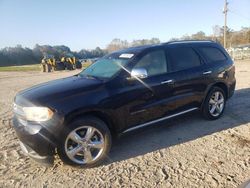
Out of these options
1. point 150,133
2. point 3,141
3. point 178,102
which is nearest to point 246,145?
point 178,102

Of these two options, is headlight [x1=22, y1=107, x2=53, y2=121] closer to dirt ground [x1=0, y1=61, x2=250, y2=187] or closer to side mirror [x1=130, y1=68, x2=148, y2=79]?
dirt ground [x1=0, y1=61, x2=250, y2=187]

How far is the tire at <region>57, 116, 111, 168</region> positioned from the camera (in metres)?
3.54

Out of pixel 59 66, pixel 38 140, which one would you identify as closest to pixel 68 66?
pixel 59 66

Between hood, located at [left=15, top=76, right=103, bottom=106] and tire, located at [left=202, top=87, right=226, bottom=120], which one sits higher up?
hood, located at [left=15, top=76, right=103, bottom=106]

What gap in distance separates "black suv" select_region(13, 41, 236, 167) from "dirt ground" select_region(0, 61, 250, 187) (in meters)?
0.28

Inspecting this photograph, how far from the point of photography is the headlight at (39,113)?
340 cm

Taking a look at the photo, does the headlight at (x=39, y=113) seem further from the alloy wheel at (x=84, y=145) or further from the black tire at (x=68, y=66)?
the black tire at (x=68, y=66)

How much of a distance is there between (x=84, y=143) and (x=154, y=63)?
6.21 ft

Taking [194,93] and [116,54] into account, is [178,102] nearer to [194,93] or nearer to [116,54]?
[194,93]

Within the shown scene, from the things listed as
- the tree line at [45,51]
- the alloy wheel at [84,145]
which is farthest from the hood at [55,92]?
the tree line at [45,51]

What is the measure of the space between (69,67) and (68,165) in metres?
26.9

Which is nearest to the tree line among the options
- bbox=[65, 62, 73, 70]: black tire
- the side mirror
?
bbox=[65, 62, 73, 70]: black tire

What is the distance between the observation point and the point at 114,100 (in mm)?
3887

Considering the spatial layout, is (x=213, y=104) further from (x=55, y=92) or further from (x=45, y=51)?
(x=45, y=51)
